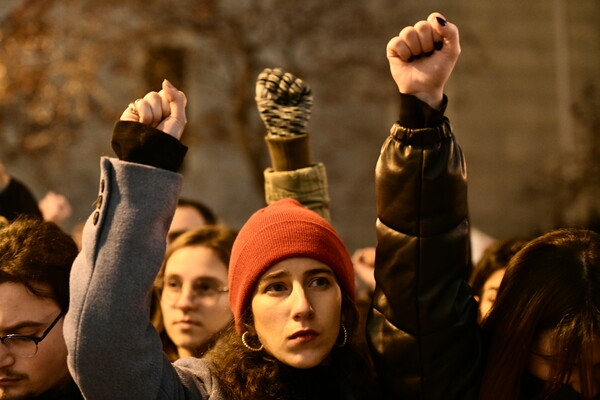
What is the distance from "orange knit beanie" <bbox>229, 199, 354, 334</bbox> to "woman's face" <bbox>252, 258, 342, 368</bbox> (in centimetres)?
3

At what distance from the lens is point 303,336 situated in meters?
2.96

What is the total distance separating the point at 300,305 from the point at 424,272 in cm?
42

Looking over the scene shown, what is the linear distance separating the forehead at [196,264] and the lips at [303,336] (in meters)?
1.37

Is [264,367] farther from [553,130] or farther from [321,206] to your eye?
[553,130]

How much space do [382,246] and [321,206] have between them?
1108mm

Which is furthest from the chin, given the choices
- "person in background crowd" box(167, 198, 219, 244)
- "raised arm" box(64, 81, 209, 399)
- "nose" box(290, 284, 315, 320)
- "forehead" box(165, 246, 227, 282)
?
"person in background crowd" box(167, 198, 219, 244)

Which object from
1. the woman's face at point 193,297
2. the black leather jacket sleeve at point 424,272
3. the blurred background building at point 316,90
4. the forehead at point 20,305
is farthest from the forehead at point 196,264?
the blurred background building at point 316,90

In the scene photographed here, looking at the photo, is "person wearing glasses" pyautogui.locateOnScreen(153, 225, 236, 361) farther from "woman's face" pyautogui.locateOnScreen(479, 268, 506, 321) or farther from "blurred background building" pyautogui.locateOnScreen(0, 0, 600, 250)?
"blurred background building" pyautogui.locateOnScreen(0, 0, 600, 250)

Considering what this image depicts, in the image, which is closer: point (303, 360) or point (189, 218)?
point (303, 360)

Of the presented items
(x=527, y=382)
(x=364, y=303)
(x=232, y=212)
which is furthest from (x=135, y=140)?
(x=232, y=212)

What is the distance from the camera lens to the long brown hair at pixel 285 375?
9.76 feet

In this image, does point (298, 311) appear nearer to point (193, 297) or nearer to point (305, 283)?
point (305, 283)

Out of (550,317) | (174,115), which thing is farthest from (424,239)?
(174,115)

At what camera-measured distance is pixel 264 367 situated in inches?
119
